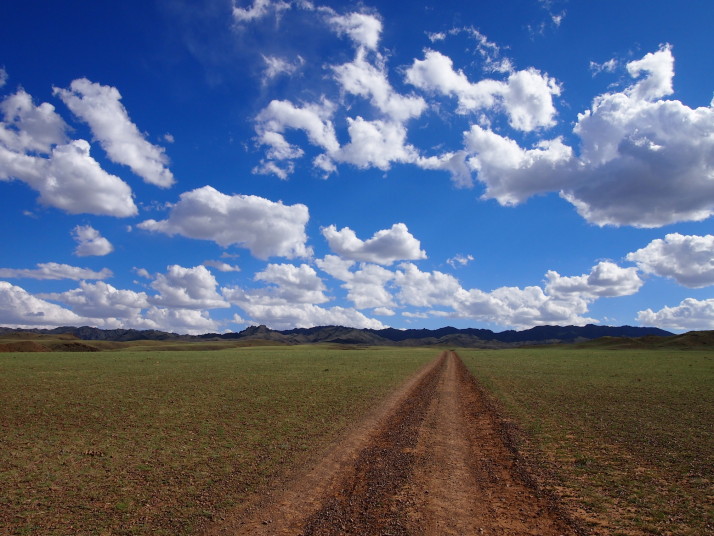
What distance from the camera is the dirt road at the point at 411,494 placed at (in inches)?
328

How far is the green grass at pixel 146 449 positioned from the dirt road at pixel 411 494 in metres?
1.26

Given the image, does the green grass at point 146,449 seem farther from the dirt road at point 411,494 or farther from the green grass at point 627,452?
the green grass at point 627,452

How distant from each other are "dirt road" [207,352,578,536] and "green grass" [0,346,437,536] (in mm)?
1263

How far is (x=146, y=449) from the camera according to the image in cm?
1384

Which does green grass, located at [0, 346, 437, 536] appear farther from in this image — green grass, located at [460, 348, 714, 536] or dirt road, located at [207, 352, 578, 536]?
green grass, located at [460, 348, 714, 536]

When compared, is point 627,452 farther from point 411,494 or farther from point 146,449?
point 146,449

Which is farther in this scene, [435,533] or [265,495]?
[265,495]

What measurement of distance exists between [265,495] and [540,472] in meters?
7.74

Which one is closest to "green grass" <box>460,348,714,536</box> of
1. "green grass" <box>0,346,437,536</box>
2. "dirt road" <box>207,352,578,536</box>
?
"dirt road" <box>207,352,578,536</box>

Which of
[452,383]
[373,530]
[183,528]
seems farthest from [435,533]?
[452,383]

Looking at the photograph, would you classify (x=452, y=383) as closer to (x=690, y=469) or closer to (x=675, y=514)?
(x=690, y=469)

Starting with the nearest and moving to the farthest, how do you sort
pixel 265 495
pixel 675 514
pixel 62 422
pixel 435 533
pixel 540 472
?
pixel 435 533 → pixel 675 514 → pixel 265 495 → pixel 540 472 → pixel 62 422

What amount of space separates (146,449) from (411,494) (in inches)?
364

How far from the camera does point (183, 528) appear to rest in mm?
8352
